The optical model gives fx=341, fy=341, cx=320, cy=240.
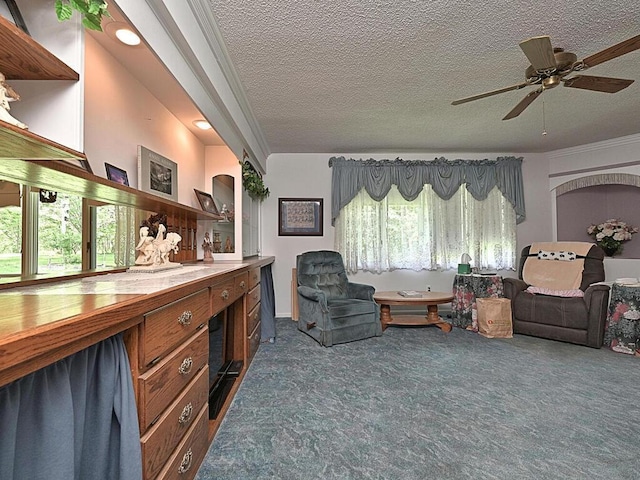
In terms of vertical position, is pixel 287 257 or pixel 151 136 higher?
pixel 151 136

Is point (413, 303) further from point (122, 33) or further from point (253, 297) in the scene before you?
point (122, 33)

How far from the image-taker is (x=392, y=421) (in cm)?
202

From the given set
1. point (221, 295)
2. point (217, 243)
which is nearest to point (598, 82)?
point (221, 295)

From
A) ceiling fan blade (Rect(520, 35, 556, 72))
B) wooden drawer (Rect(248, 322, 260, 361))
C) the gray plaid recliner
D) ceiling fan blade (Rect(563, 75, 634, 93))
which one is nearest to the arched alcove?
the gray plaid recliner

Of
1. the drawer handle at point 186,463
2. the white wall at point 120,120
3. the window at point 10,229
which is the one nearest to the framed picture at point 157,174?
the white wall at point 120,120

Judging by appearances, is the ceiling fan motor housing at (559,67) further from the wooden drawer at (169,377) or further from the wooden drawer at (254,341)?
the wooden drawer at (254,341)

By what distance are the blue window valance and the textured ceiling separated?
63 centimetres

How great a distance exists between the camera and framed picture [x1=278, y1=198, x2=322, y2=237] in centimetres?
503

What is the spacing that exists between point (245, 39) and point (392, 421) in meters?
2.58

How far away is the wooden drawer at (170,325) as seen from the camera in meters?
1.07

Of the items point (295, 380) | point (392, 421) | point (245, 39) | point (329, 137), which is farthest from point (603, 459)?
point (329, 137)

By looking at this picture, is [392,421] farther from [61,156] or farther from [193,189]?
[193,189]

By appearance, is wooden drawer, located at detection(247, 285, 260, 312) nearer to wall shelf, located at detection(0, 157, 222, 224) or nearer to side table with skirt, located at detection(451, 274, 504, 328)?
wall shelf, located at detection(0, 157, 222, 224)

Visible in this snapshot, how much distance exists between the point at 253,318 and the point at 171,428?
1.86 m
